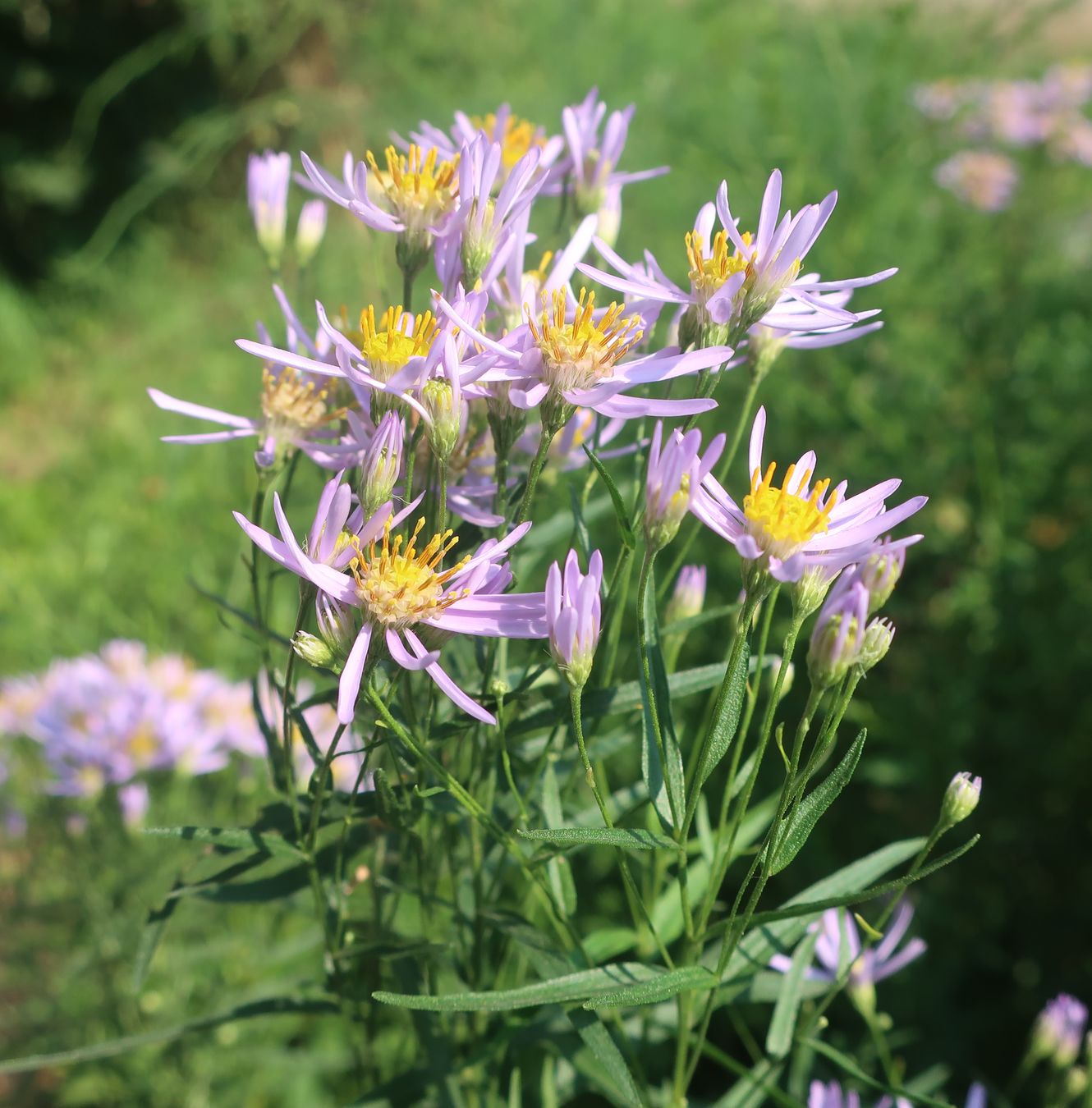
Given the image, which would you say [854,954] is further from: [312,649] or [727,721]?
[312,649]

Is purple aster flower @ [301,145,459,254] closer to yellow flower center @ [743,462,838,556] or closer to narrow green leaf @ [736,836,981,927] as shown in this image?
yellow flower center @ [743,462,838,556]

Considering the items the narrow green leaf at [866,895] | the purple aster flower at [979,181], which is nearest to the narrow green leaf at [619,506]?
the narrow green leaf at [866,895]

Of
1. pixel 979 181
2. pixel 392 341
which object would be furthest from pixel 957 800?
pixel 979 181

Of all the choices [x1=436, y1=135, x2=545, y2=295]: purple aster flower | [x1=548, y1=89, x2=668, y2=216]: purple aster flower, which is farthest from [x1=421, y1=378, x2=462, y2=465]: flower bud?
[x1=548, y1=89, x2=668, y2=216]: purple aster flower

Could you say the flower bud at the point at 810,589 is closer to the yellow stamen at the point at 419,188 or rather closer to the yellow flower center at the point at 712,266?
the yellow flower center at the point at 712,266

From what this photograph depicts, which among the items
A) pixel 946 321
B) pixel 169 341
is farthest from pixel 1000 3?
pixel 169 341

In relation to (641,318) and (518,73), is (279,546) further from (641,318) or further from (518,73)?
(518,73)
